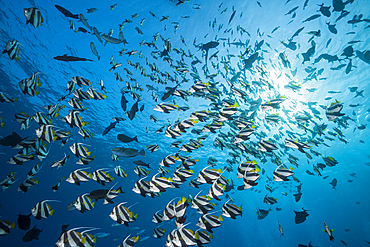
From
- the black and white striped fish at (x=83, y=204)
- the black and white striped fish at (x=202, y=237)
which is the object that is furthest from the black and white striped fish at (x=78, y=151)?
the black and white striped fish at (x=202, y=237)

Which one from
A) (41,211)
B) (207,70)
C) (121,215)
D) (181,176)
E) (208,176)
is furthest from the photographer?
(207,70)

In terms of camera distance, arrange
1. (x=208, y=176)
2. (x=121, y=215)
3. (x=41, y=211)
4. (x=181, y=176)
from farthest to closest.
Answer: (x=181, y=176) < (x=41, y=211) < (x=208, y=176) < (x=121, y=215)

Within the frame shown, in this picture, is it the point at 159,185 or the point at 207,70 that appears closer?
the point at 159,185

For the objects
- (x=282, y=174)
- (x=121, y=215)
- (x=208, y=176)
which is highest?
(x=208, y=176)

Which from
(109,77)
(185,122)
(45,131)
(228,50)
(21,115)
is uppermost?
(109,77)

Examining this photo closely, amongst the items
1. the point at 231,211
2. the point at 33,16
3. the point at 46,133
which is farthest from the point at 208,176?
the point at 33,16

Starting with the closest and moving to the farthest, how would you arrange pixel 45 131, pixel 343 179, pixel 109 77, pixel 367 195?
1. pixel 45 131
2. pixel 109 77
3. pixel 343 179
4. pixel 367 195

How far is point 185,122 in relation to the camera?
3.99m

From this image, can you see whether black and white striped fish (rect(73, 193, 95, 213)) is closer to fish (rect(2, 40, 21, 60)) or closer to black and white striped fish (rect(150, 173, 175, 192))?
black and white striped fish (rect(150, 173, 175, 192))

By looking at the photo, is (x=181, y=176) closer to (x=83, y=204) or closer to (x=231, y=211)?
(x=231, y=211)

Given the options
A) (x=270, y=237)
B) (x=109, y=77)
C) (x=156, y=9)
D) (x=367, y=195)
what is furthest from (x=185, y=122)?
(x=270, y=237)

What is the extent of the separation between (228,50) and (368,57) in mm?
7733

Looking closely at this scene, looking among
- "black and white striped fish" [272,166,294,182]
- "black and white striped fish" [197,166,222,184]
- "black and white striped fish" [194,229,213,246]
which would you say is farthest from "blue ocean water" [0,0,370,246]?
"black and white striped fish" [194,229,213,246]

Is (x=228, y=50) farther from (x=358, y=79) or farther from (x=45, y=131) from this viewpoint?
(x=358, y=79)
